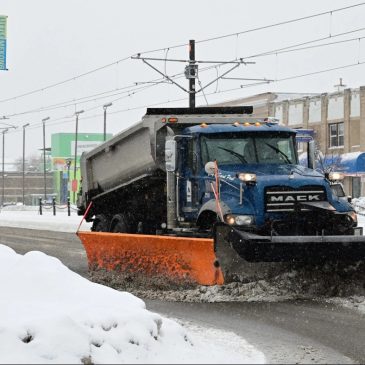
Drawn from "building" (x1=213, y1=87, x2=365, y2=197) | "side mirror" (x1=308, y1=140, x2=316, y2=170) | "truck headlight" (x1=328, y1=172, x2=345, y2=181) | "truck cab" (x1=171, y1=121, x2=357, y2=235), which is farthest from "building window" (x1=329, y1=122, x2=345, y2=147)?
"truck headlight" (x1=328, y1=172, x2=345, y2=181)

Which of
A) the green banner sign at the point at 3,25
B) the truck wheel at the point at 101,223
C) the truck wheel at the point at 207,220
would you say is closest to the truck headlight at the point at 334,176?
the truck wheel at the point at 207,220

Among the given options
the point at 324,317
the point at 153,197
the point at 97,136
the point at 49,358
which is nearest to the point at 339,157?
the point at 153,197

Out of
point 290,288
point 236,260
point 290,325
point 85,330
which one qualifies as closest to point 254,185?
point 236,260

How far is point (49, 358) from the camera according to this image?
4.97 m

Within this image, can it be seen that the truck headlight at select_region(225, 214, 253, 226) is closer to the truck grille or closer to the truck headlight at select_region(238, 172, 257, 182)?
the truck grille

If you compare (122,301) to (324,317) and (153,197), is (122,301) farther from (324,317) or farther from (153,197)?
(153,197)

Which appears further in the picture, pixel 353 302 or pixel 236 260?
pixel 236 260

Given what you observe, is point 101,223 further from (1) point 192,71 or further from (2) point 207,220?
(1) point 192,71

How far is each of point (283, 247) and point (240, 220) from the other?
81 centimetres

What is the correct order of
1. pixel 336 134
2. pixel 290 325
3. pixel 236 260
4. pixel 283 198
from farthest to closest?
pixel 336 134
pixel 283 198
pixel 236 260
pixel 290 325

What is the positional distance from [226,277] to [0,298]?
4122 mm

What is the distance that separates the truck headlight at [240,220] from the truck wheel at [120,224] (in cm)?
418

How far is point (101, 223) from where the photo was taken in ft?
49.8

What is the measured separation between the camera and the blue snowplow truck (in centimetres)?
973
